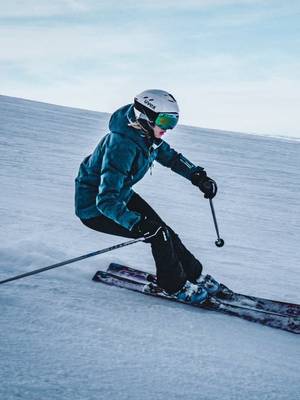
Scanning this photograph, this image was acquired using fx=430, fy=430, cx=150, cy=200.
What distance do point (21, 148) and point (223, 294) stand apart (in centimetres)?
1110

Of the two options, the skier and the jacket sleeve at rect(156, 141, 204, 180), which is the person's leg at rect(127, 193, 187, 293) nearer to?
the skier

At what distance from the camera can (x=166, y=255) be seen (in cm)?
322

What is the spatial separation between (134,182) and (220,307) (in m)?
1.20

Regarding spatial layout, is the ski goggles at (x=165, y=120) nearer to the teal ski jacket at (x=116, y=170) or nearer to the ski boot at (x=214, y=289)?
the teal ski jacket at (x=116, y=170)

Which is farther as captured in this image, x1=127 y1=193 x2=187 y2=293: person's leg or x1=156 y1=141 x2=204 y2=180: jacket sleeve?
x1=156 y1=141 x2=204 y2=180: jacket sleeve

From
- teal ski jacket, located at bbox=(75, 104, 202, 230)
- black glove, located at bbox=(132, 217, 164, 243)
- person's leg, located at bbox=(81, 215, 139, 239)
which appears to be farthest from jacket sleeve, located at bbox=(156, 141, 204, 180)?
black glove, located at bbox=(132, 217, 164, 243)

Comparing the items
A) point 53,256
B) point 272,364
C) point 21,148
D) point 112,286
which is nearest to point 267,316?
point 272,364

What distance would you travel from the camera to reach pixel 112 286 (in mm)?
3582

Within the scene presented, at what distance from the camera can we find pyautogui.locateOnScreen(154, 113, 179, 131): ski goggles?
317cm

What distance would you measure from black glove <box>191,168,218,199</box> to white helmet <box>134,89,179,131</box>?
843 mm

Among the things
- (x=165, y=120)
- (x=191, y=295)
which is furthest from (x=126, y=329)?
(x=165, y=120)

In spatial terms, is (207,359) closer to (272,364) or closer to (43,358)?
(272,364)

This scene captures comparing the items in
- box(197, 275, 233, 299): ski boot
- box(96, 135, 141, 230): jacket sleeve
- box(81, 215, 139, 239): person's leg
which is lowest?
box(197, 275, 233, 299): ski boot

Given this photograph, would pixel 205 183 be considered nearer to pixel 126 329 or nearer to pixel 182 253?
pixel 182 253
